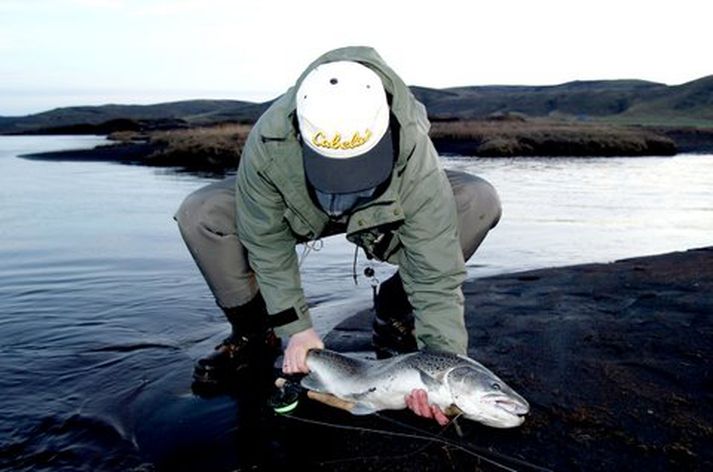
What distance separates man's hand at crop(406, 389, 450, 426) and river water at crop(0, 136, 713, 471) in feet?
2.98

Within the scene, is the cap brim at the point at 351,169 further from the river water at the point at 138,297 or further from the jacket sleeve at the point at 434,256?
the river water at the point at 138,297

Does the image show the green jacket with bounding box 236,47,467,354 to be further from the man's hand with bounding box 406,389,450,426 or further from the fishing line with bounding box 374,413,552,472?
the fishing line with bounding box 374,413,552,472

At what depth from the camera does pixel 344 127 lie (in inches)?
120

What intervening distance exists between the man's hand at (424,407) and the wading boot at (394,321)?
996 mm

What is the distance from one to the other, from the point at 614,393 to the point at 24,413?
3272mm

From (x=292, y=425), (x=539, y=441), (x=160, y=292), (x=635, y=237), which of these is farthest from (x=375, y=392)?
(x=635, y=237)

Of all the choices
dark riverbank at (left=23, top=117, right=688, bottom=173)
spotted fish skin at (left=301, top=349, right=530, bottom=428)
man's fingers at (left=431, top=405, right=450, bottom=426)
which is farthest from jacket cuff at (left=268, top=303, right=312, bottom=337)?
dark riverbank at (left=23, top=117, right=688, bottom=173)

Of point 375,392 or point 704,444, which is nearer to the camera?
point 704,444

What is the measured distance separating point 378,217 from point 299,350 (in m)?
0.89

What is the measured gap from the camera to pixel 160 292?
7.05 m

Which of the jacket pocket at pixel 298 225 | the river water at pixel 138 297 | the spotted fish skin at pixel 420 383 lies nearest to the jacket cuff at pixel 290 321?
the spotted fish skin at pixel 420 383

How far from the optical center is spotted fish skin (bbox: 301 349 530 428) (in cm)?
317

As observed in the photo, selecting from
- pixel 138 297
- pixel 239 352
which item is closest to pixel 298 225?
pixel 239 352

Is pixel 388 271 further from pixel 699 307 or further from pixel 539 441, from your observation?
pixel 539 441
